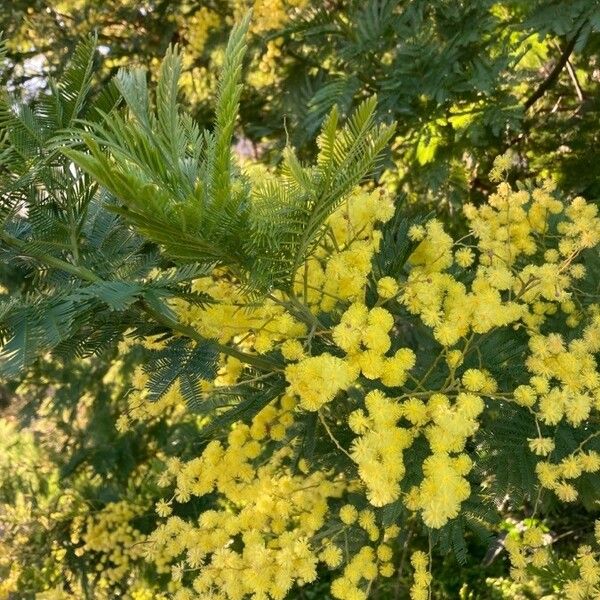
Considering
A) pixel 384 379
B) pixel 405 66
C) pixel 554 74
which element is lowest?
pixel 384 379

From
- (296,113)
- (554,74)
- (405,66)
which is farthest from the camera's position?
(296,113)

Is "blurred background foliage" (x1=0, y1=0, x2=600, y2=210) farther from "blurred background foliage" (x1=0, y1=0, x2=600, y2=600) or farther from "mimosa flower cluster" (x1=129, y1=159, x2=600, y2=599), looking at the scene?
"mimosa flower cluster" (x1=129, y1=159, x2=600, y2=599)

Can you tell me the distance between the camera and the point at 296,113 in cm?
300

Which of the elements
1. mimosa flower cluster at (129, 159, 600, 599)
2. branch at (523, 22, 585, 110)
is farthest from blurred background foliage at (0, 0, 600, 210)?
mimosa flower cluster at (129, 159, 600, 599)

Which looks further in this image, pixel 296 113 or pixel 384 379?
pixel 296 113

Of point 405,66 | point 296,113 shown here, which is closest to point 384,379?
point 405,66

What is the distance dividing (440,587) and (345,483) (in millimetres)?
2270

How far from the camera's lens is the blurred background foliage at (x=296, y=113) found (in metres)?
2.44

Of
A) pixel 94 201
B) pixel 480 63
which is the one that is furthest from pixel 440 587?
pixel 94 201

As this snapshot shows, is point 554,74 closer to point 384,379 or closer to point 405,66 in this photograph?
point 405,66

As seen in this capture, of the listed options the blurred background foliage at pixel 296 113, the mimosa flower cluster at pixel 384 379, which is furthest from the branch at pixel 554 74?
the mimosa flower cluster at pixel 384 379

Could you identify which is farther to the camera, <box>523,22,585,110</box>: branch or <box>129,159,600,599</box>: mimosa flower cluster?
<box>523,22,585,110</box>: branch

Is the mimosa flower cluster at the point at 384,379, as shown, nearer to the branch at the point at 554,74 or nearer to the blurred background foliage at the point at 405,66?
the blurred background foliage at the point at 405,66

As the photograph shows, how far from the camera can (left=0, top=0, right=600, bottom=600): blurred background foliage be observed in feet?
8.01
